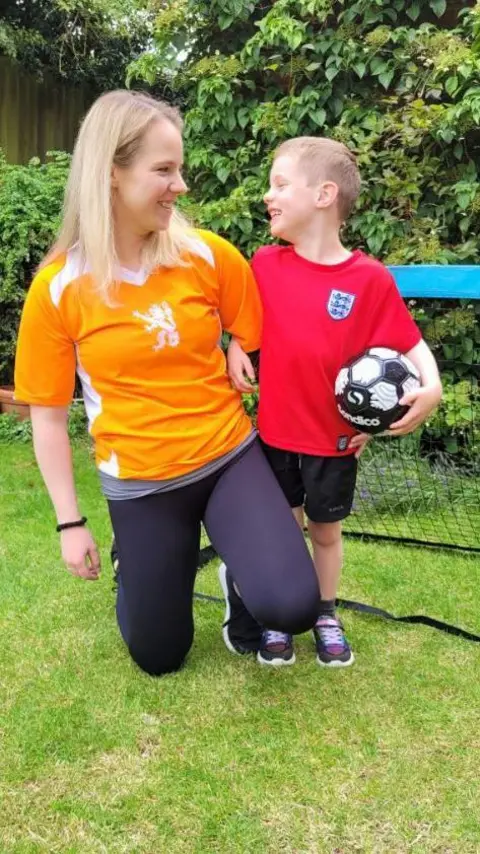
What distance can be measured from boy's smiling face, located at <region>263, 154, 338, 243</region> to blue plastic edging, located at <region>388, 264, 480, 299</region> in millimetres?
945

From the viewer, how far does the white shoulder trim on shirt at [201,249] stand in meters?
2.68

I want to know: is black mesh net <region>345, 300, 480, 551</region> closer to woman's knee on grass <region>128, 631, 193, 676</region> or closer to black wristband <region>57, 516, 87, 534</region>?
woman's knee on grass <region>128, 631, 193, 676</region>

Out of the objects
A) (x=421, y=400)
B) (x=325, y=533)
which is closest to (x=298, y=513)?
(x=325, y=533)

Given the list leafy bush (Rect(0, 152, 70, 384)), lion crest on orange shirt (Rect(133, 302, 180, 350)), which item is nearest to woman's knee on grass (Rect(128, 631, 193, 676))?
lion crest on orange shirt (Rect(133, 302, 180, 350))

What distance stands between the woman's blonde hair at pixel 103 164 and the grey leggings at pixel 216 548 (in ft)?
2.35

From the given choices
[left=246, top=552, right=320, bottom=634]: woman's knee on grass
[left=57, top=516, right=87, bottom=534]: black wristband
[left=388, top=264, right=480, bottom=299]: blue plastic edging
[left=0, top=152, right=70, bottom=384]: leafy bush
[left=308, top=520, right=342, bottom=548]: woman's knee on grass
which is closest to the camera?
[left=246, top=552, right=320, bottom=634]: woman's knee on grass

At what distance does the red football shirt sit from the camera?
2.70 metres

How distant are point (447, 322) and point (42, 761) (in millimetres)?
3722

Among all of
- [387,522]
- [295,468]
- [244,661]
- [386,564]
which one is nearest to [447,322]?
[387,522]

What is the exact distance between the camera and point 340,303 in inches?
106

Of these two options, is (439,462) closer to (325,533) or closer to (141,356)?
(325,533)

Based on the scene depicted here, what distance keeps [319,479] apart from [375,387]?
Result: 443 mm

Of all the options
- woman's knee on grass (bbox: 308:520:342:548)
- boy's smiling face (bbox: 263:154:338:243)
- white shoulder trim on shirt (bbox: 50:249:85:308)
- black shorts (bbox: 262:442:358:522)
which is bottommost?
woman's knee on grass (bbox: 308:520:342:548)

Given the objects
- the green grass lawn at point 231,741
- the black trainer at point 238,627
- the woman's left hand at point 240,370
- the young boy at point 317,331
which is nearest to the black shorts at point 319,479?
the young boy at point 317,331
